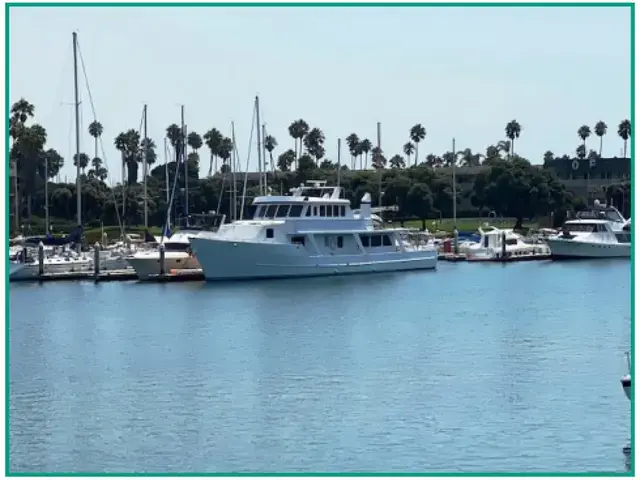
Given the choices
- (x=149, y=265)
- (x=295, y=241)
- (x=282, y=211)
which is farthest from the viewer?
(x=149, y=265)

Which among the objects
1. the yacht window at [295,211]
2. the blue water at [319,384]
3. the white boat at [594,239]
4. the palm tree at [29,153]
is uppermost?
the palm tree at [29,153]

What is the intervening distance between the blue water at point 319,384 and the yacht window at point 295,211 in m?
8.89

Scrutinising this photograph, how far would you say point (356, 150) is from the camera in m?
142

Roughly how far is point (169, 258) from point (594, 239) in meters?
28.8

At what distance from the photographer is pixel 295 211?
203 ft

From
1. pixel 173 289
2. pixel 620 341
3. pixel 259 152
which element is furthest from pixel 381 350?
pixel 259 152

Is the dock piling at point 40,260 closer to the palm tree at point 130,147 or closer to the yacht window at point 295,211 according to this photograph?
the yacht window at point 295,211

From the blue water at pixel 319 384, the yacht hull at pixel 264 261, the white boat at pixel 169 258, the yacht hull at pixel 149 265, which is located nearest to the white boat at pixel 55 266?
the white boat at pixel 169 258

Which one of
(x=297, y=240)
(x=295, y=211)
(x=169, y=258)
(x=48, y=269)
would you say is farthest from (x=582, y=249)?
(x=48, y=269)

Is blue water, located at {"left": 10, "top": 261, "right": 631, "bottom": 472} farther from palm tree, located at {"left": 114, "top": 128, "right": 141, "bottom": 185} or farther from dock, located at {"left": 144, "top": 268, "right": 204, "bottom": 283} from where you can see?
palm tree, located at {"left": 114, "top": 128, "right": 141, "bottom": 185}

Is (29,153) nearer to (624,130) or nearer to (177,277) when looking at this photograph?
(177,277)

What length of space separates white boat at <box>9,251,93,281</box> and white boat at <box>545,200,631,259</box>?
29567 mm

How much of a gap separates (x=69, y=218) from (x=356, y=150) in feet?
144

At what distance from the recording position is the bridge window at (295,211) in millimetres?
61812
